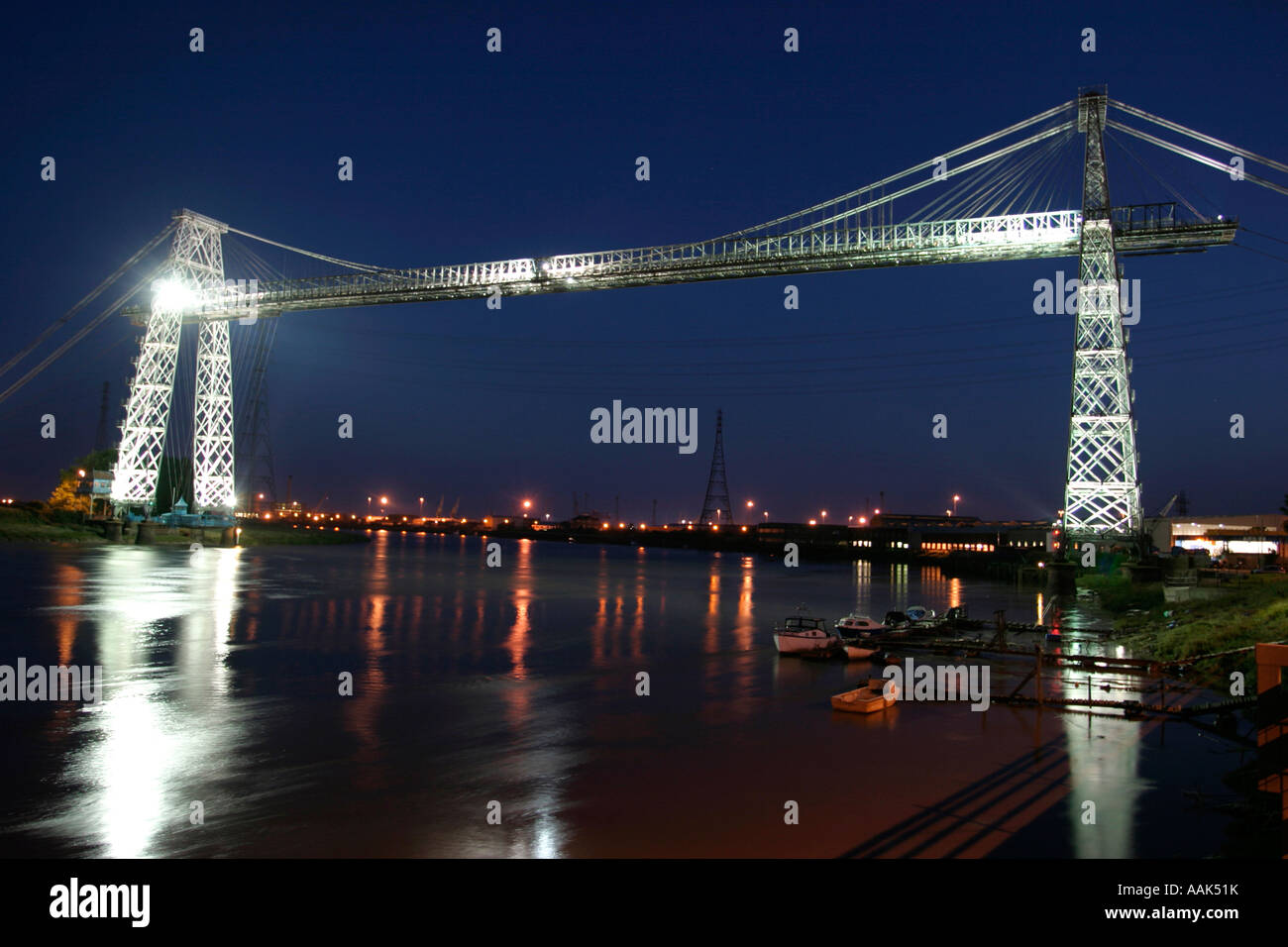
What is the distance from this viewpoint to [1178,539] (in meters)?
53.7

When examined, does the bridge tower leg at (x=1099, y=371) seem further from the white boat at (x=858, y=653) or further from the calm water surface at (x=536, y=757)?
the white boat at (x=858, y=653)

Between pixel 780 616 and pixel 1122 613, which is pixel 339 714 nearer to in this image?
pixel 780 616

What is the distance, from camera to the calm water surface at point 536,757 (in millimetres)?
9750

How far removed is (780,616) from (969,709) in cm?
2041

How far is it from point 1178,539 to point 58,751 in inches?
2326

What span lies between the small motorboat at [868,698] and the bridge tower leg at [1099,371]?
18.5 meters

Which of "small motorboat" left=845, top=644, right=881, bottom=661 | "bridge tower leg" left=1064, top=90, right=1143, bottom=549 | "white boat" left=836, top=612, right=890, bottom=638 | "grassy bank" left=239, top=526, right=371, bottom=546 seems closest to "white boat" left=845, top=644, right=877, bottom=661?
"small motorboat" left=845, top=644, right=881, bottom=661

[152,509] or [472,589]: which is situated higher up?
[152,509]

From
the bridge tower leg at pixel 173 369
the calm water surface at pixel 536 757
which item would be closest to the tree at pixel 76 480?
the bridge tower leg at pixel 173 369

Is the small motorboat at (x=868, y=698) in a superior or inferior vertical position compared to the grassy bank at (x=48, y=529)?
inferior

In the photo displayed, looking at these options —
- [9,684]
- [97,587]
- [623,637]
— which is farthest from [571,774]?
[97,587]
